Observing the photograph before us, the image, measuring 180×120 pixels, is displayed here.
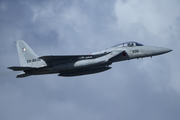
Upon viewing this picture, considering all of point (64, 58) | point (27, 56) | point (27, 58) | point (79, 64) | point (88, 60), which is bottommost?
point (79, 64)

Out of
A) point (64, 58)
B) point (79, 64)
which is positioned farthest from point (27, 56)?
point (79, 64)

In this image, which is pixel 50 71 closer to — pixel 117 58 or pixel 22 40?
pixel 22 40

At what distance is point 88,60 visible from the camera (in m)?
24.5

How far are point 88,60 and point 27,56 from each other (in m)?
6.88

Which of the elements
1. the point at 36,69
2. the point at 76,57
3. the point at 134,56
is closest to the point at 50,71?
the point at 36,69

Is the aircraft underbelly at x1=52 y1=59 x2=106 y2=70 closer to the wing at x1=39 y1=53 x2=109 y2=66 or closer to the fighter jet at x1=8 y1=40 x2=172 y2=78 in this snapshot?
the fighter jet at x1=8 y1=40 x2=172 y2=78

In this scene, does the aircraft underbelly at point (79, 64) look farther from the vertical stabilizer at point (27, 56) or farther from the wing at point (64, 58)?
the vertical stabilizer at point (27, 56)

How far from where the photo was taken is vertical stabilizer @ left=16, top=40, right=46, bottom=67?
2669cm

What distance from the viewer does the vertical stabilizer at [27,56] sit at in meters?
26.7

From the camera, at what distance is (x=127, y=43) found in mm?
25688

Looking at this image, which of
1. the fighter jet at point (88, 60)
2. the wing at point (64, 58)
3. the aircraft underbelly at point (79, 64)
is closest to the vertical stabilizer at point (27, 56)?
the fighter jet at point (88, 60)

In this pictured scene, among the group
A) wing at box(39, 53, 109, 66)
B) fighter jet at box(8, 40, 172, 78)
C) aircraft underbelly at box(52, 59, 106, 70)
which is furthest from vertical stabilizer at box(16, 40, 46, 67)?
aircraft underbelly at box(52, 59, 106, 70)

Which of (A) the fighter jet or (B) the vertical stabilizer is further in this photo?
(B) the vertical stabilizer

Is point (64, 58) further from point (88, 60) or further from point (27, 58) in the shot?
point (27, 58)
